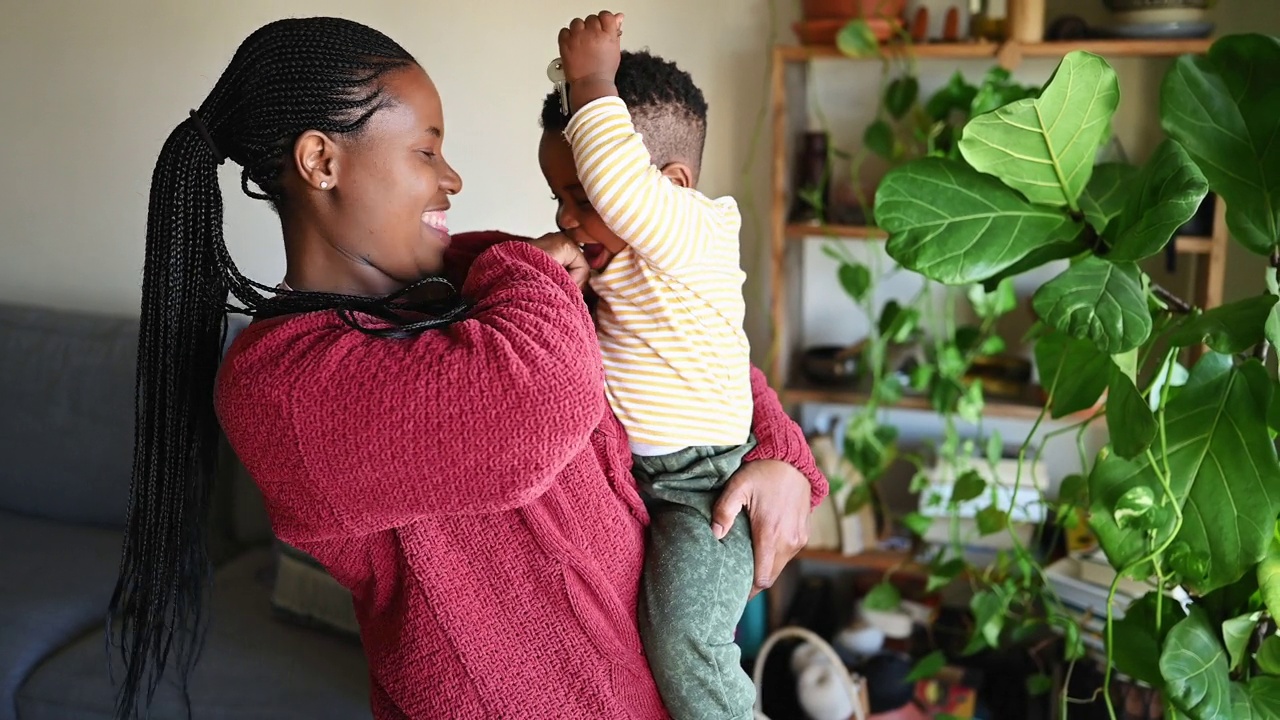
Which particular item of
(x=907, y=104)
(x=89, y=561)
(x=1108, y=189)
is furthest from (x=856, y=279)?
(x=89, y=561)

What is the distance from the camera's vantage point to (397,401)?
0.82m

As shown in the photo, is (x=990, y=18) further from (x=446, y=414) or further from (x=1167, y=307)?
(x=446, y=414)

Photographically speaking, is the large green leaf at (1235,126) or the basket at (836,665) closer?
the large green leaf at (1235,126)

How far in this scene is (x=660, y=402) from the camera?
102 cm

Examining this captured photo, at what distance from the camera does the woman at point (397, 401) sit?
2.70 ft

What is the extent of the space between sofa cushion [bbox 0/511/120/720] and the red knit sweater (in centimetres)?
151

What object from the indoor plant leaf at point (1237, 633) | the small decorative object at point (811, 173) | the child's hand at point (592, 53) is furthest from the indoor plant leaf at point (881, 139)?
the child's hand at point (592, 53)

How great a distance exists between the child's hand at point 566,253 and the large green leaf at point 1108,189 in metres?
0.57

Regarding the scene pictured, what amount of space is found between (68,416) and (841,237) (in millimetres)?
1870

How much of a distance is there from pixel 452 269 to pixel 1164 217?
2.16 ft

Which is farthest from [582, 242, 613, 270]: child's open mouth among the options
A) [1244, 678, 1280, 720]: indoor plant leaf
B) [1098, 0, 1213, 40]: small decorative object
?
[1098, 0, 1213, 40]: small decorative object

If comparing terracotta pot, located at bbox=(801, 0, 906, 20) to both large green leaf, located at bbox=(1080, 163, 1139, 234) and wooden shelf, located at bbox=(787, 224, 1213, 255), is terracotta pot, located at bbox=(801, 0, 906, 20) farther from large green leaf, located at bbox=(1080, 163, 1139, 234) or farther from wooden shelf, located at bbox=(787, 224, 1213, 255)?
large green leaf, located at bbox=(1080, 163, 1139, 234)

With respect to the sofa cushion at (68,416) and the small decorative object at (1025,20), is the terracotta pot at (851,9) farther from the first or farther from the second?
the sofa cushion at (68,416)

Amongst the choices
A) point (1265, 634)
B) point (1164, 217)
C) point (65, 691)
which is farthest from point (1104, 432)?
point (65, 691)
